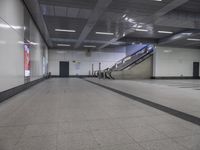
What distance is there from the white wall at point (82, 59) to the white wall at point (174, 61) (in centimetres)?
679

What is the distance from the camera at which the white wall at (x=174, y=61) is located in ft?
59.4

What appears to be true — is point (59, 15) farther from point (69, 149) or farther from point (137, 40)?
point (137, 40)

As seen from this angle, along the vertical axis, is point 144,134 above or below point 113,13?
below

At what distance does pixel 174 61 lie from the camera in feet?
61.6

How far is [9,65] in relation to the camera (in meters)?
5.11

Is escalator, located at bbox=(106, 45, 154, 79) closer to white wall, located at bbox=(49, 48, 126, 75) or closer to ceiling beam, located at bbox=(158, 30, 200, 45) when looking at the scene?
ceiling beam, located at bbox=(158, 30, 200, 45)

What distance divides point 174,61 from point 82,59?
12588 mm

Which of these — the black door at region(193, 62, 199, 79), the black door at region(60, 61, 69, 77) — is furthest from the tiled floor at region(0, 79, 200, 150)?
the black door at region(60, 61, 69, 77)

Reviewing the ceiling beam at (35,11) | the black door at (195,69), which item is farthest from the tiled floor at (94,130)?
the black door at (195,69)

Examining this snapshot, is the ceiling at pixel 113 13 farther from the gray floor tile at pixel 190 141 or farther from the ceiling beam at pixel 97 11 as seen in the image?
the gray floor tile at pixel 190 141

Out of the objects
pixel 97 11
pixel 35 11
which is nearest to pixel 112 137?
pixel 97 11

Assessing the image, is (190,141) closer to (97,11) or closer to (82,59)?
(97,11)

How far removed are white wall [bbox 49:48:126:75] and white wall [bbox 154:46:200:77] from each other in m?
6.79

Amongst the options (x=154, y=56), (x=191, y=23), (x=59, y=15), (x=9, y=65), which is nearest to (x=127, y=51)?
(x=154, y=56)
